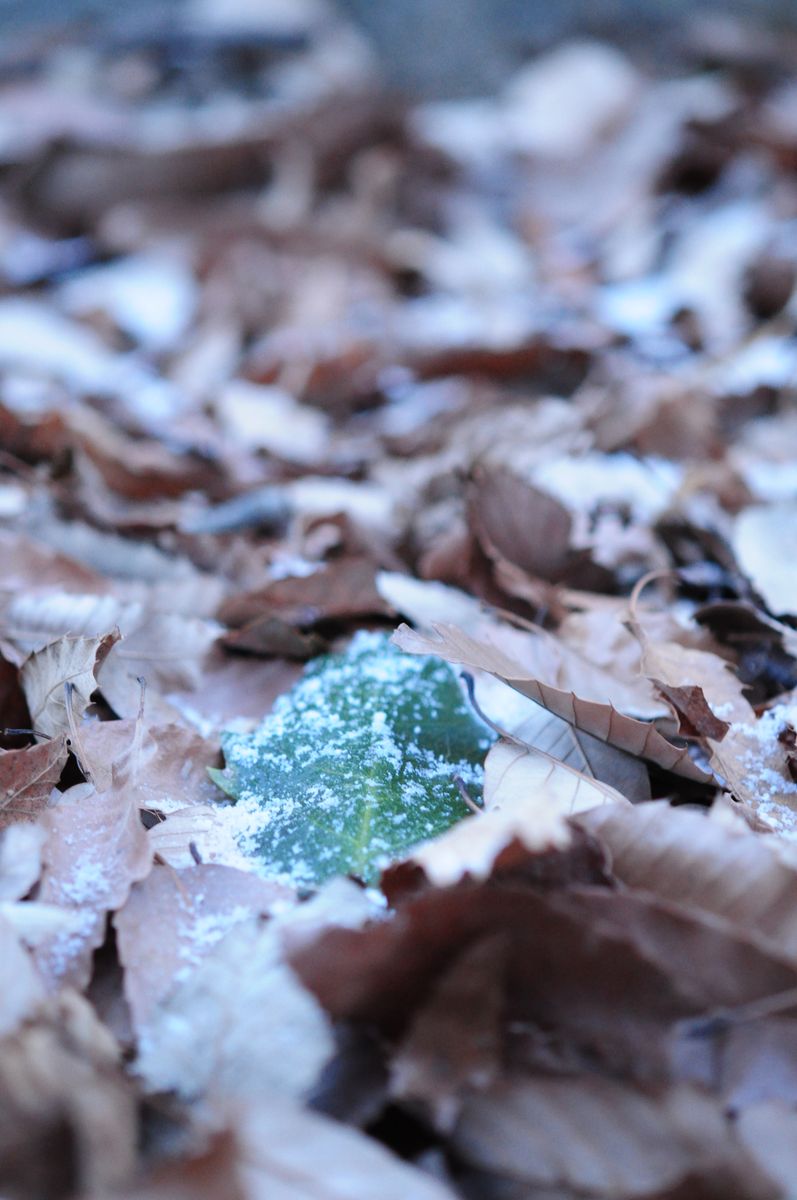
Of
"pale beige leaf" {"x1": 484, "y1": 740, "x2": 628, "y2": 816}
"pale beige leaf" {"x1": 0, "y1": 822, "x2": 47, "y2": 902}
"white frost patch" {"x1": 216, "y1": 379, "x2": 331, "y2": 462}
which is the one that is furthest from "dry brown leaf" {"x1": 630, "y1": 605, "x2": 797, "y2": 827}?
"white frost patch" {"x1": 216, "y1": 379, "x2": 331, "y2": 462}

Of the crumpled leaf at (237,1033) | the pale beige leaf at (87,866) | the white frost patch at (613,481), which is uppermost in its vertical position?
the crumpled leaf at (237,1033)

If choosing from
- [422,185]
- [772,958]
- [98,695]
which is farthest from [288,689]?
[422,185]

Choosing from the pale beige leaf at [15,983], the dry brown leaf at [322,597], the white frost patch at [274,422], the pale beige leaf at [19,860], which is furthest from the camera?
the white frost patch at [274,422]

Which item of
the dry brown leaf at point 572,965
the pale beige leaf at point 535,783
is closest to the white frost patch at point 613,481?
the pale beige leaf at point 535,783

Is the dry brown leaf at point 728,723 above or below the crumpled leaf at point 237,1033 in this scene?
below

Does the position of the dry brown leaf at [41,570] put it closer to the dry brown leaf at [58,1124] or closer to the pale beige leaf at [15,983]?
the pale beige leaf at [15,983]

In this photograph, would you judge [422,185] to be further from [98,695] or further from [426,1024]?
[426,1024]

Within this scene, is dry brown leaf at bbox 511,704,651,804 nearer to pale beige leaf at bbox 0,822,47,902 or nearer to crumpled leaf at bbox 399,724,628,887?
crumpled leaf at bbox 399,724,628,887
